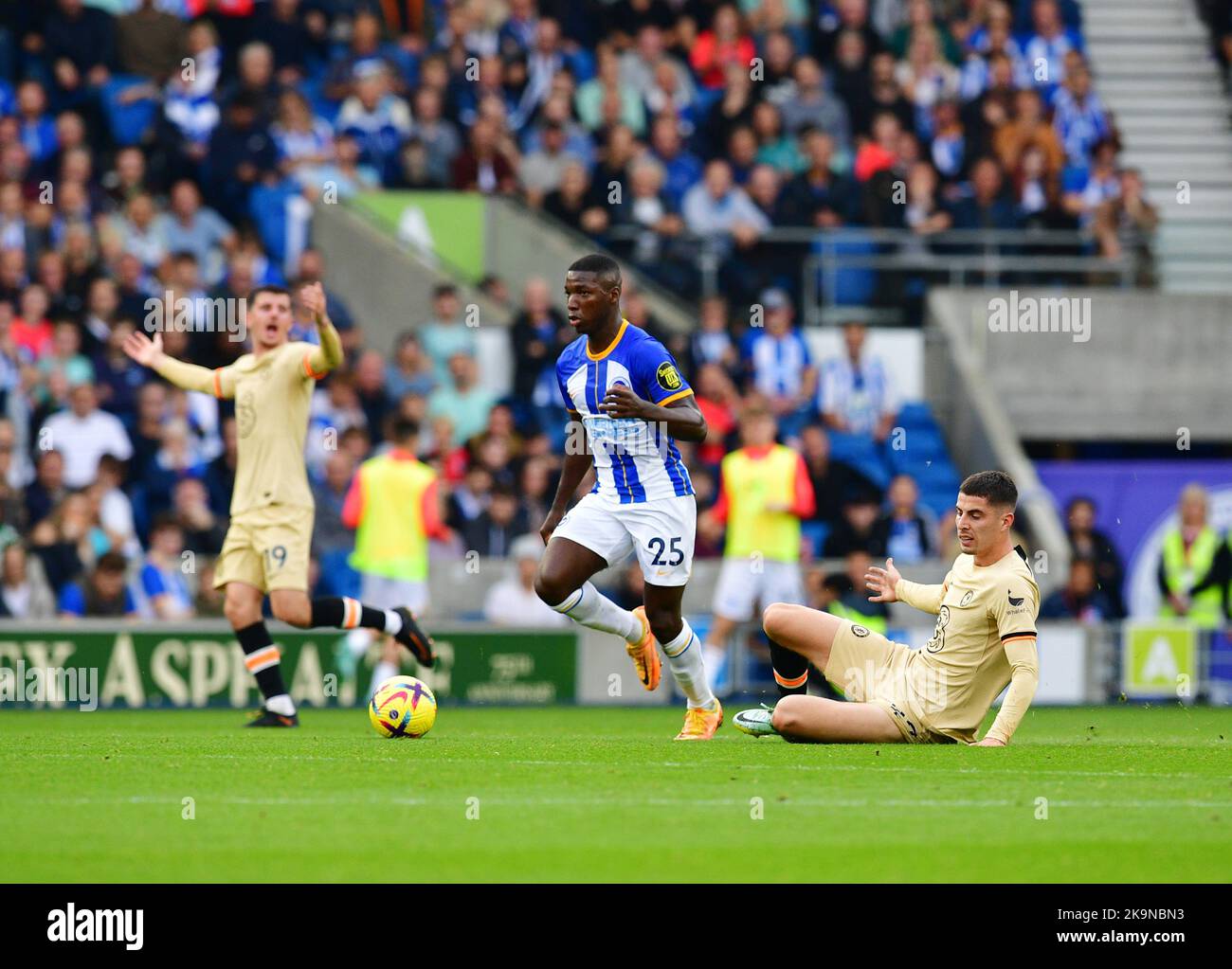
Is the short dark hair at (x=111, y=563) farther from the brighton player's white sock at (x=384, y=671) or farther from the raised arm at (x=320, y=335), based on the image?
the raised arm at (x=320, y=335)

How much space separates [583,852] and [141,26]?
Answer: 16.1m

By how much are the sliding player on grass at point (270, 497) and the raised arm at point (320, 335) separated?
1 centimetres

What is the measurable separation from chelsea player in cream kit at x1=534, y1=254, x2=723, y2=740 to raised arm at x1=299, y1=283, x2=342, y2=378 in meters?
1.33

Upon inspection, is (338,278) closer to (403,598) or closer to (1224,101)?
(403,598)

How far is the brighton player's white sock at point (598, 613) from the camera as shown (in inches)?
422

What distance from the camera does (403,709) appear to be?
11.0 meters

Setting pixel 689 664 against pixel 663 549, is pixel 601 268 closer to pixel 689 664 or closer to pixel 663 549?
pixel 663 549

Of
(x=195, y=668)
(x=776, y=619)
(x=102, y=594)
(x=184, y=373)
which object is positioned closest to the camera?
(x=776, y=619)

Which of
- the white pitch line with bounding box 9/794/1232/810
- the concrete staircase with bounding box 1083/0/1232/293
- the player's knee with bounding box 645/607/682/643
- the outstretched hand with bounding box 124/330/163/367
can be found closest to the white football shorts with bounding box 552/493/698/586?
the player's knee with bounding box 645/607/682/643

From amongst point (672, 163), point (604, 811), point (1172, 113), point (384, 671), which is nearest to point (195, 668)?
point (384, 671)

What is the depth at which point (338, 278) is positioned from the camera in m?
20.4

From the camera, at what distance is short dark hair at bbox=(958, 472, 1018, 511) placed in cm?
958

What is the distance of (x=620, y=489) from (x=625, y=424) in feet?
1.10
